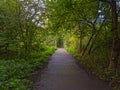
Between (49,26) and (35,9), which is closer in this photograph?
(35,9)

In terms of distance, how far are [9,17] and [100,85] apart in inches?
400

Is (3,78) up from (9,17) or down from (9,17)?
down

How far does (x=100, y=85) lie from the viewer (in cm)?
1105

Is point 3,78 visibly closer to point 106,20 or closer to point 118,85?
point 118,85

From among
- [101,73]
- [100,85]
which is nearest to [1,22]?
[101,73]

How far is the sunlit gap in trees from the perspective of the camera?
66.3 feet

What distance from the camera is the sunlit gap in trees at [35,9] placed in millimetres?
20203

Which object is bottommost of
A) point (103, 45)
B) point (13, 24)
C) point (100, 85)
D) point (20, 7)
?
point (100, 85)

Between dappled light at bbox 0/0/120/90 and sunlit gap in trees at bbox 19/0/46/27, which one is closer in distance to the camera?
dappled light at bbox 0/0/120/90

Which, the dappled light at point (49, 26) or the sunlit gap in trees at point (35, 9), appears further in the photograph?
the sunlit gap in trees at point (35, 9)

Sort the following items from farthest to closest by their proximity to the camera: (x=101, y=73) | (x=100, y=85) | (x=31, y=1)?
(x=31, y=1), (x=101, y=73), (x=100, y=85)

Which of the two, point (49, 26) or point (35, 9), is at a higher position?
point (35, 9)

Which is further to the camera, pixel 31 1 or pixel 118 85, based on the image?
pixel 31 1

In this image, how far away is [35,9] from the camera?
20578 mm
